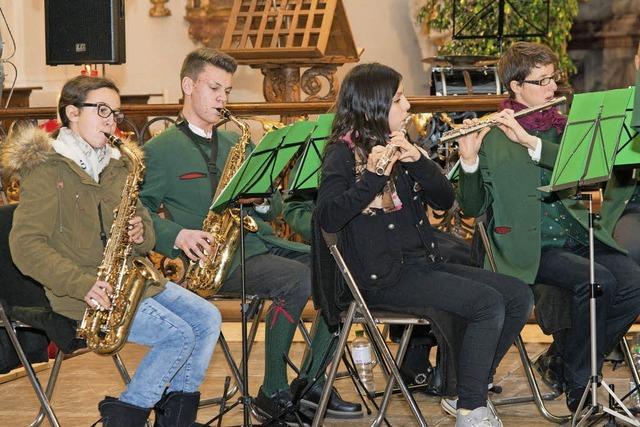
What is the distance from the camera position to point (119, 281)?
399 centimetres

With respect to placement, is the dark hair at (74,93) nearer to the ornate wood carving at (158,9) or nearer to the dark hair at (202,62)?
the dark hair at (202,62)

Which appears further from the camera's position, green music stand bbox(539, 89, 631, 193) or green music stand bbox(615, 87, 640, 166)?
green music stand bbox(615, 87, 640, 166)

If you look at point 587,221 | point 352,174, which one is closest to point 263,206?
point 352,174

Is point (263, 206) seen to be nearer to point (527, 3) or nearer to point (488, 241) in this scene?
point (488, 241)

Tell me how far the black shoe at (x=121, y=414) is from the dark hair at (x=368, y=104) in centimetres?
114

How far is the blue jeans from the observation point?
388cm

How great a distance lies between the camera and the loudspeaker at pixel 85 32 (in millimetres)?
6809

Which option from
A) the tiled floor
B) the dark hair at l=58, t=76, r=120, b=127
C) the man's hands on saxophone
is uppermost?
the dark hair at l=58, t=76, r=120, b=127

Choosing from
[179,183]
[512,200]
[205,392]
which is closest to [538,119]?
[512,200]

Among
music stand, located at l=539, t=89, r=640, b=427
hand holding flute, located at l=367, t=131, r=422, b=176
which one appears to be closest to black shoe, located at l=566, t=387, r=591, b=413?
music stand, located at l=539, t=89, r=640, b=427

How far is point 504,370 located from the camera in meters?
5.44

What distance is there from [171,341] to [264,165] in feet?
2.22

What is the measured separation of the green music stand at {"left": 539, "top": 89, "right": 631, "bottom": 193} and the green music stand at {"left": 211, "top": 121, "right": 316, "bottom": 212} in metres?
0.91

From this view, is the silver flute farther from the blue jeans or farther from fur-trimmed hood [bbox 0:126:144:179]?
fur-trimmed hood [bbox 0:126:144:179]
